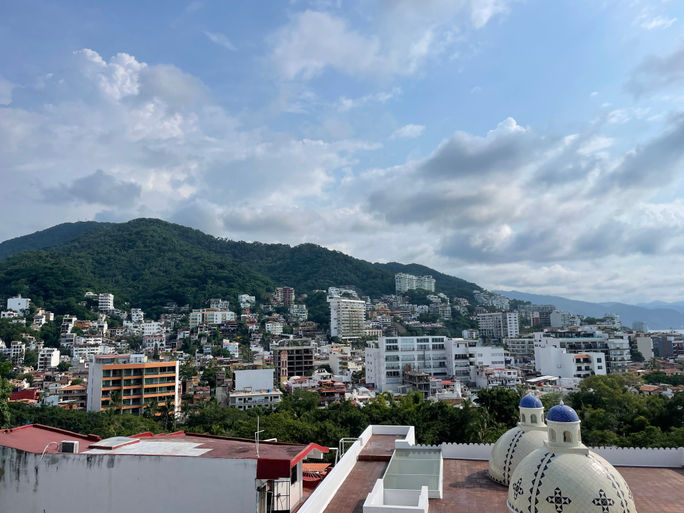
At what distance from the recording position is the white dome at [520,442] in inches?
587

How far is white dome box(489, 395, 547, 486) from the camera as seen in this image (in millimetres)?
14922

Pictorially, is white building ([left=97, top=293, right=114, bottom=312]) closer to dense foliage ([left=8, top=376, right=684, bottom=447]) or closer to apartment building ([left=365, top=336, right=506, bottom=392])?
apartment building ([left=365, top=336, right=506, bottom=392])

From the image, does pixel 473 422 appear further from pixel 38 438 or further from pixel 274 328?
pixel 274 328

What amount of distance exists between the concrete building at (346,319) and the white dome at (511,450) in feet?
346

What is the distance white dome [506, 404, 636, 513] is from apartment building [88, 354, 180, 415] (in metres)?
48.6

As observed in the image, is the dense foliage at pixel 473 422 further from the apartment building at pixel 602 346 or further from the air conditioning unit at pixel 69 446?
the apartment building at pixel 602 346

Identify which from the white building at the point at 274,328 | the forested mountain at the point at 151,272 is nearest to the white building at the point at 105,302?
the forested mountain at the point at 151,272

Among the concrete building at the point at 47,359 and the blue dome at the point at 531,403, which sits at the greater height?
the blue dome at the point at 531,403

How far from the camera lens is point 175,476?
13.5 metres

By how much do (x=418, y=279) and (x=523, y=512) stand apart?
18214cm

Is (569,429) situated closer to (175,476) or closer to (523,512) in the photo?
(523,512)

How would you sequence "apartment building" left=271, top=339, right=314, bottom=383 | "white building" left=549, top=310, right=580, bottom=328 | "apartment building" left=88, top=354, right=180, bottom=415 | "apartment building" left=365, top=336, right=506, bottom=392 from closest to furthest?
"apartment building" left=88, top=354, right=180, bottom=415
"apartment building" left=365, top=336, right=506, bottom=392
"apartment building" left=271, top=339, right=314, bottom=383
"white building" left=549, top=310, right=580, bottom=328

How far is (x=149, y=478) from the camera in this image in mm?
13633

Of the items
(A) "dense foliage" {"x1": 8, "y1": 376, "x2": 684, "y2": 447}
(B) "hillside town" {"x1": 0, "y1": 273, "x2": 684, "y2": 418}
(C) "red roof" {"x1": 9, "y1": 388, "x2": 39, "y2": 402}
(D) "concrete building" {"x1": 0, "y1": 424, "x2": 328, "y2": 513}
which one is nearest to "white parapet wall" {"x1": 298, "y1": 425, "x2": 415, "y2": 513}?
(D) "concrete building" {"x1": 0, "y1": 424, "x2": 328, "y2": 513}
